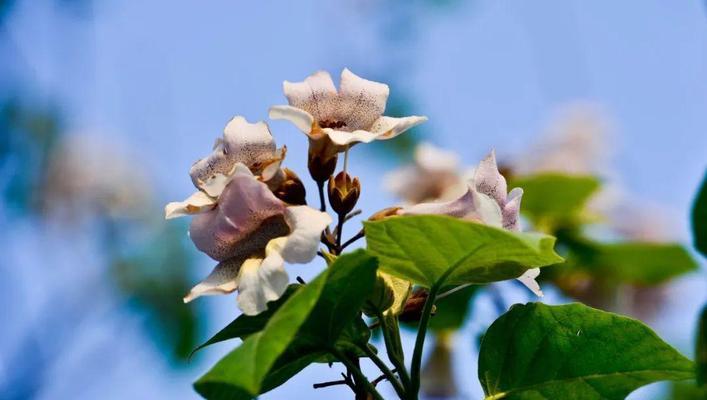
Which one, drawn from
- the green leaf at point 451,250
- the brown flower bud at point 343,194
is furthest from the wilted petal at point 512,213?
the brown flower bud at point 343,194

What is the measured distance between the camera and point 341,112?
1.36m

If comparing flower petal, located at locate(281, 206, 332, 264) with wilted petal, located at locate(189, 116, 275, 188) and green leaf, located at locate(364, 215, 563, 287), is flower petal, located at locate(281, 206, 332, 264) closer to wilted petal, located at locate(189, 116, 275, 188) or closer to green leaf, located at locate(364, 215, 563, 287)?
green leaf, located at locate(364, 215, 563, 287)

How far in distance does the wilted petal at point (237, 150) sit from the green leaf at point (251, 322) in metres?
0.20

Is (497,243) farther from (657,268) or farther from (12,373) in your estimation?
(12,373)

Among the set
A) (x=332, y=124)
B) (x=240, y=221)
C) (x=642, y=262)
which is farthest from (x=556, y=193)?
(x=240, y=221)

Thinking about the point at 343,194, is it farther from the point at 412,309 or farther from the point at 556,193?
the point at 556,193

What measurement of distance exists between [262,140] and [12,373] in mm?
4739

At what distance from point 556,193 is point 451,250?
85.2 inches

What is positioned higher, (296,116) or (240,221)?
(296,116)

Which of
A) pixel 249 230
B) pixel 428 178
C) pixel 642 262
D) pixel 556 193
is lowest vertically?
pixel 642 262

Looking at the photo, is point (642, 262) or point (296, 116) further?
point (642, 262)

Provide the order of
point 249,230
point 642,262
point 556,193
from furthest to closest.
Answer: point 556,193
point 642,262
point 249,230

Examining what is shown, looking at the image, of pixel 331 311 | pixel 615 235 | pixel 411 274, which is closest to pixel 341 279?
pixel 331 311

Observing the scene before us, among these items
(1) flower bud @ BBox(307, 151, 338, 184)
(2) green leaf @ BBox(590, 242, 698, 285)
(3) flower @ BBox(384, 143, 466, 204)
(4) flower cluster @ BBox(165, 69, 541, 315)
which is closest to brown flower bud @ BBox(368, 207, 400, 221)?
(4) flower cluster @ BBox(165, 69, 541, 315)
